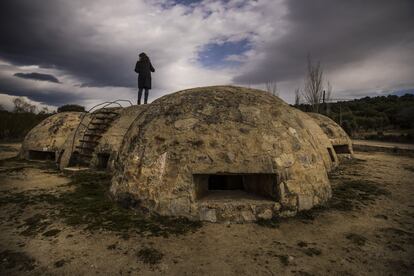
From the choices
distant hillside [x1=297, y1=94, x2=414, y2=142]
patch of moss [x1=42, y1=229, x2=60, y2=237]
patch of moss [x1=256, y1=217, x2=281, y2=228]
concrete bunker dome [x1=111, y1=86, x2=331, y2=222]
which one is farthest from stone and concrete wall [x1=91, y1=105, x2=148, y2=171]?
distant hillside [x1=297, y1=94, x2=414, y2=142]

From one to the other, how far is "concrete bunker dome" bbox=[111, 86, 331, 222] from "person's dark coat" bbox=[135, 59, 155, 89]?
6.29 m

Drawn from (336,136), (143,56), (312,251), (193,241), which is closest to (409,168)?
(336,136)

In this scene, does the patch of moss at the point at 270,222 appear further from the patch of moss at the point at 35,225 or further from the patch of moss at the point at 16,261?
the patch of moss at the point at 35,225

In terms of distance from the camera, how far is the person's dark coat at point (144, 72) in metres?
10.9

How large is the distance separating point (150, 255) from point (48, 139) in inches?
384

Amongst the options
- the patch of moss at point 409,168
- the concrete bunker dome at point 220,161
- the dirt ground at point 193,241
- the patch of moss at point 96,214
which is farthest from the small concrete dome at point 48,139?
the patch of moss at point 409,168

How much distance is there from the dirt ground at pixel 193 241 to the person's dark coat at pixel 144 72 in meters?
6.62

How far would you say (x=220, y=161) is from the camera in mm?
4211

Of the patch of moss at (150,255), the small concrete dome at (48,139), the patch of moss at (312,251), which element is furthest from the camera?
the small concrete dome at (48,139)

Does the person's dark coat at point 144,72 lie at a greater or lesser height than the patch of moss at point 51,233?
greater

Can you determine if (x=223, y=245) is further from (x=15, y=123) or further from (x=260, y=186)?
(x=15, y=123)

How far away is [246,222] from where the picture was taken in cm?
409

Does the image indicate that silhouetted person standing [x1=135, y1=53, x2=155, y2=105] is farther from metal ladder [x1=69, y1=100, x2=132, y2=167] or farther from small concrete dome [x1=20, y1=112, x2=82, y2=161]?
small concrete dome [x1=20, y1=112, x2=82, y2=161]

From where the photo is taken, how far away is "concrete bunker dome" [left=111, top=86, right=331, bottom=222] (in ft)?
13.6
